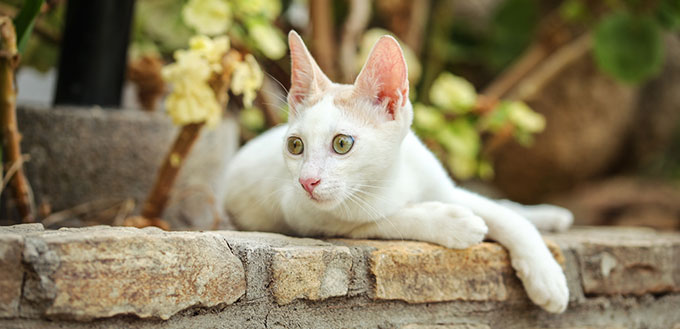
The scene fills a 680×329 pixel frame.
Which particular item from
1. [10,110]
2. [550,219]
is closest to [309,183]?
[10,110]

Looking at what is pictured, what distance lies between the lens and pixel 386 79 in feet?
3.94

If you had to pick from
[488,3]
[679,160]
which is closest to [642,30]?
[488,3]

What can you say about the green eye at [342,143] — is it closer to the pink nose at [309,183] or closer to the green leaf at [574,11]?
the pink nose at [309,183]

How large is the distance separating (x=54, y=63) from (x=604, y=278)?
1949 millimetres

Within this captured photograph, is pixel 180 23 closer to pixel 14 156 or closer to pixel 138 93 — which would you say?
pixel 138 93

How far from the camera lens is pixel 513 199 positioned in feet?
13.5

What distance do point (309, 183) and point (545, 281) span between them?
59 centimetres

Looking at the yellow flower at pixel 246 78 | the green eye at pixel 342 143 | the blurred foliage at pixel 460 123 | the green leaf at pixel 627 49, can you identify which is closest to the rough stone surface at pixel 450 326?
the green eye at pixel 342 143

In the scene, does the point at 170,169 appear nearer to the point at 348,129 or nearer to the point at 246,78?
the point at 246,78

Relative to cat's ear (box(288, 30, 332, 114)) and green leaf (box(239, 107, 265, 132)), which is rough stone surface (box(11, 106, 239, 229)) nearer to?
cat's ear (box(288, 30, 332, 114))

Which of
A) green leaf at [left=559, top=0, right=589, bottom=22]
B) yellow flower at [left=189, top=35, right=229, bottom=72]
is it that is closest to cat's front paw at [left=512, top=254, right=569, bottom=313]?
yellow flower at [left=189, top=35, right=229, bottom=72]

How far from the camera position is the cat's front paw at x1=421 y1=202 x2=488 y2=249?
4.08ft

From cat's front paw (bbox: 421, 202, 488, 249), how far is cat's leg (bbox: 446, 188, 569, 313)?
10cm

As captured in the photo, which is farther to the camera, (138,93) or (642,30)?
(642,30)
